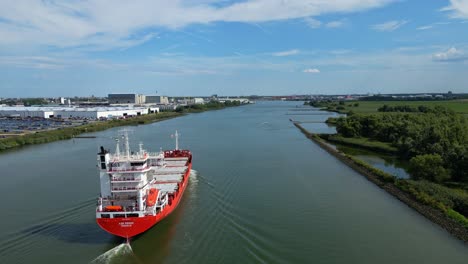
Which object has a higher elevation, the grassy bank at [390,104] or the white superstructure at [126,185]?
the grassy bank at [390,104]

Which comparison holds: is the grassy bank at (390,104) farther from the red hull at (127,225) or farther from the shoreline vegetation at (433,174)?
the red hull at (127,225)

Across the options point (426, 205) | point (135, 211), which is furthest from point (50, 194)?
point (426, 205)

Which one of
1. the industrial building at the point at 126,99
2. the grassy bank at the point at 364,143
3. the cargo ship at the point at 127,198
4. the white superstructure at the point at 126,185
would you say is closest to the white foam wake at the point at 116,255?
the cargo ship at the point at 127,198

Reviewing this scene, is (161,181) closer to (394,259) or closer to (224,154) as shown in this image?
(224,154)

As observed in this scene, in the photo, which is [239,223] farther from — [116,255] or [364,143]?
[364,143]

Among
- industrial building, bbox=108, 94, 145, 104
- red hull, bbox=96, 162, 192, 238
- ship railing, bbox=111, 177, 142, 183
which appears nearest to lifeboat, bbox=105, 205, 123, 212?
red hull, bbox=96, 162, 192, 238
